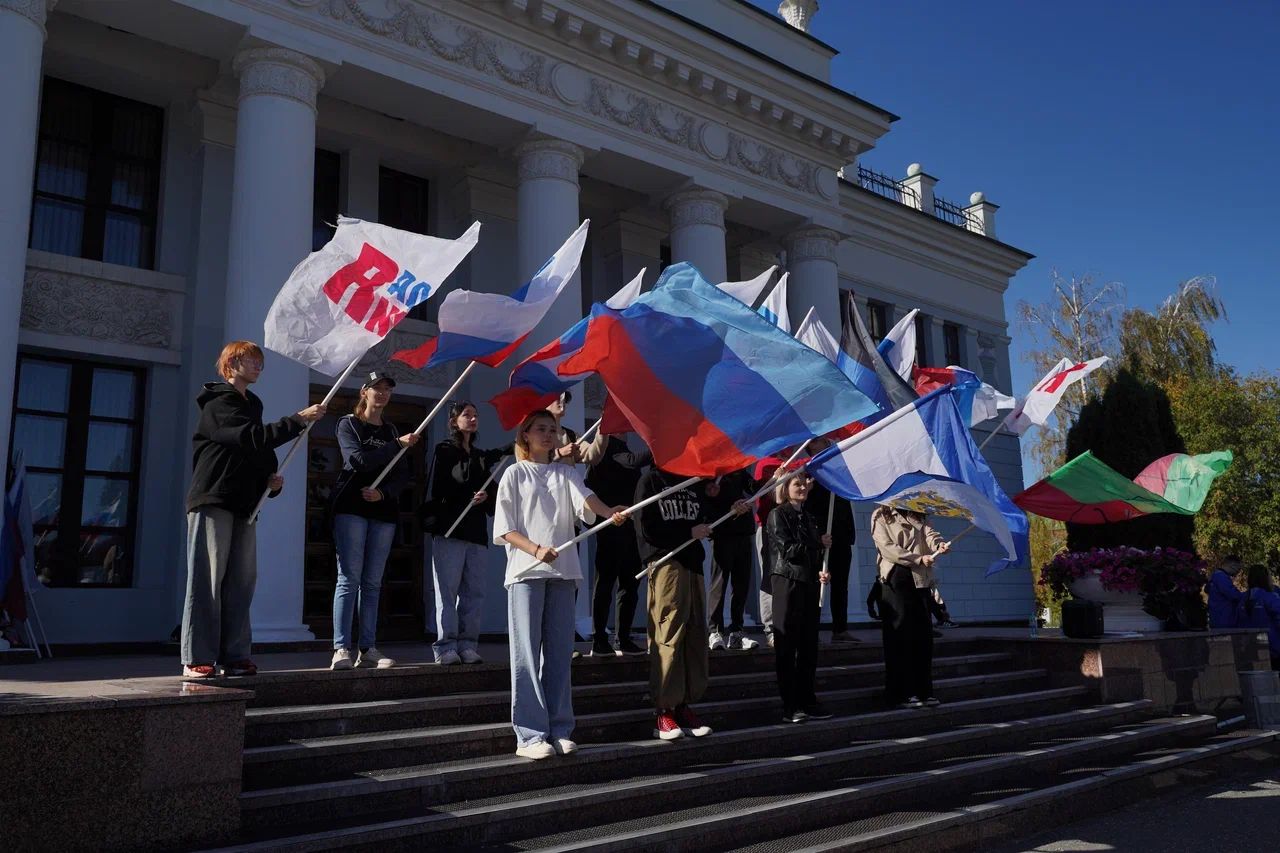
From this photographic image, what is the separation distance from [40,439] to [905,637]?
9.73m

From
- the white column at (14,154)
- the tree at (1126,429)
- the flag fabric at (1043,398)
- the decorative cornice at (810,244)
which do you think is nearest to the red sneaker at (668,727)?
the white column at (14,154)

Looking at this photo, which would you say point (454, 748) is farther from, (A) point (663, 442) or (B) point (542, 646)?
(A) point (663, 442)

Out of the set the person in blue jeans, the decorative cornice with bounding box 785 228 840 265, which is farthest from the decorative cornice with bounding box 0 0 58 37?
the decorative cornice with bounding box 785 228 840 265

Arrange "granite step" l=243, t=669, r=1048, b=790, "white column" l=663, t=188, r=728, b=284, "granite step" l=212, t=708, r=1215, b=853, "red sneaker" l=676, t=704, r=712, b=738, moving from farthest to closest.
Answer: "white column" l=663, t=188, r=728, b=284 → "red sneaker" l=676, t=704, r=712, b=738 → "granite step" l=243, t=669, r=1048, b=790 → "granite step" l=212, t=708, r=1215, b=853

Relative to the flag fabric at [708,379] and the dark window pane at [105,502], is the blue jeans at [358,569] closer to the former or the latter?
the flag fabric at [708,379]

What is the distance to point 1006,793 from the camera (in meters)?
6.62

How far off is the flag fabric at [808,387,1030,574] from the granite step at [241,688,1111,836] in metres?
1.82

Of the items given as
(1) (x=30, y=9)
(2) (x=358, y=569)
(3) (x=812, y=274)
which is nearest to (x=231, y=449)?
(2) (x=358, y=569)

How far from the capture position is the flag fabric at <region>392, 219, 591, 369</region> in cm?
671

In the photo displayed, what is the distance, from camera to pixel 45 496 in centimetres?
1106

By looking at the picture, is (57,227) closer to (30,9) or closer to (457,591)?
(30,9)

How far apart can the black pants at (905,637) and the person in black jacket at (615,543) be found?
2.06 metres

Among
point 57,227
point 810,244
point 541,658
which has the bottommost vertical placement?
point 541,658

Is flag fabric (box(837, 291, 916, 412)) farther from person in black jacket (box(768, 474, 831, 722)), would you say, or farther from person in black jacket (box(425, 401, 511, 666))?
person in black jacket (box(425, 401, 511, 666))
